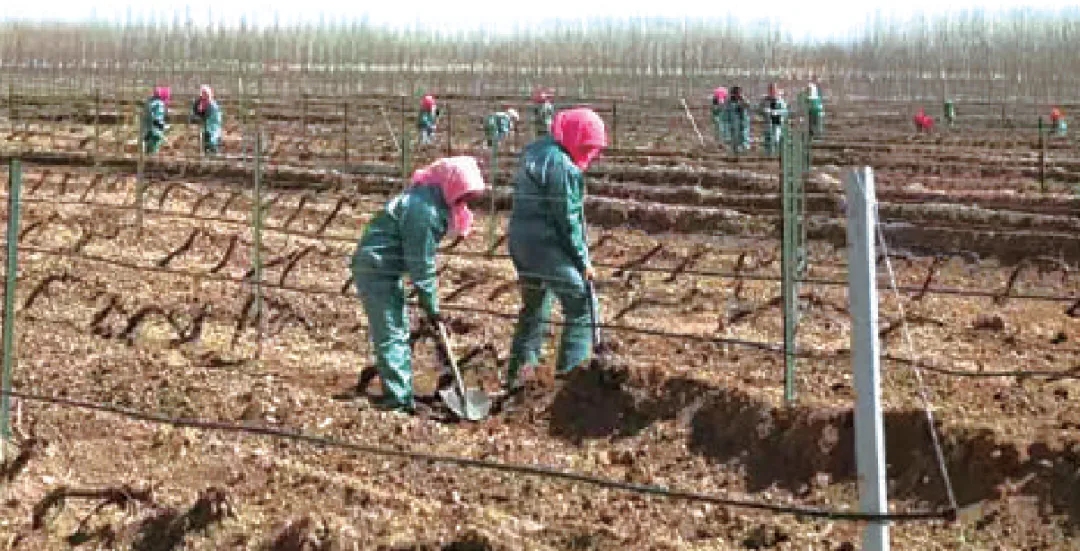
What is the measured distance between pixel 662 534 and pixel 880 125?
2880 cm

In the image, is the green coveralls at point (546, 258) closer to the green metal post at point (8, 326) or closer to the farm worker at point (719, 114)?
the green metal post at point (8, 326)

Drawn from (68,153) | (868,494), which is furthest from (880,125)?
(868,494)

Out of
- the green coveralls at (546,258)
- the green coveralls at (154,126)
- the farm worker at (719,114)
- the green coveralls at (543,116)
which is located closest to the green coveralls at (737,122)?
the farm worker at (719,114)

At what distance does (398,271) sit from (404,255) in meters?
0.09

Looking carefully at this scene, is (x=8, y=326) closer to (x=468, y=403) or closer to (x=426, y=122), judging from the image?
(x=468, y=403)

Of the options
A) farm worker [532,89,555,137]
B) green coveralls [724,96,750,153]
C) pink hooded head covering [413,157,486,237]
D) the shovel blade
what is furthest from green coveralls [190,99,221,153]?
the shovel blade

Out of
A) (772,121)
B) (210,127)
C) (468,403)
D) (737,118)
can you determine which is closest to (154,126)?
(210,127)

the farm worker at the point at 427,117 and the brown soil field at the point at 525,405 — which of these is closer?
the brown soil field at the point at 525,405

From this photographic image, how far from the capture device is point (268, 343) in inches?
377

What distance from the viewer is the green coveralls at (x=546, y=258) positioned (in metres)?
8.31

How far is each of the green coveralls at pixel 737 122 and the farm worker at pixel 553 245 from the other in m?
14.7

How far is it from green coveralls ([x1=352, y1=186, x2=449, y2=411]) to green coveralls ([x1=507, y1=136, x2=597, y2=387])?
59 centimetres

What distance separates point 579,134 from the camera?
835cm

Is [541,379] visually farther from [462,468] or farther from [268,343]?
[268,343]
